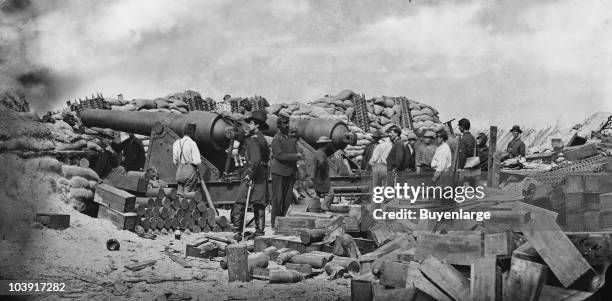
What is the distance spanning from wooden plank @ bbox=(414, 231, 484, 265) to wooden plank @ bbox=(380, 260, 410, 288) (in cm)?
19

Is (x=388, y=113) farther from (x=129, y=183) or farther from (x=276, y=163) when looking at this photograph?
(x=129, y=183)

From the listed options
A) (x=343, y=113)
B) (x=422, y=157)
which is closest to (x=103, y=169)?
(x=422, y=157)

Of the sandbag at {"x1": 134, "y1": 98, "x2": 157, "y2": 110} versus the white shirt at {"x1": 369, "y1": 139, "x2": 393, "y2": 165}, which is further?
the sandbag at {"x1": 134, "y1": 98, "x2": 157, "y2": 110}

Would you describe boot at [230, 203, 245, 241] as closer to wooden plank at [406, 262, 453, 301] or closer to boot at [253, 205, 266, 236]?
boot at [253, 205, 266, 236]

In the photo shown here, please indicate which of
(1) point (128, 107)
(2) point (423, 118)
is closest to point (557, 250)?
(1) point (128, 107)

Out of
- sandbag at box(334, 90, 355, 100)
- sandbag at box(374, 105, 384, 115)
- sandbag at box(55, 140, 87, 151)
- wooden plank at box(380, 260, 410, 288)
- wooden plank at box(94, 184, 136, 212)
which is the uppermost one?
sandbag at box(334, 90, 355, 100)

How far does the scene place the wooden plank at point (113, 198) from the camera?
7.93 m

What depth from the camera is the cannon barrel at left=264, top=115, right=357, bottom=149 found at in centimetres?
1469

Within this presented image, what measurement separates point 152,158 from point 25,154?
4.73m

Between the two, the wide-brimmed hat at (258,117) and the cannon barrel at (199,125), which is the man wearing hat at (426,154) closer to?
the wide-brimmed hat at (258,117)

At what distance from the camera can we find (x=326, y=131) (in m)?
14.8

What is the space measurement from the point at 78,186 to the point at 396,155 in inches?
225

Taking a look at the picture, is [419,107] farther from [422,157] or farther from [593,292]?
[593,292]

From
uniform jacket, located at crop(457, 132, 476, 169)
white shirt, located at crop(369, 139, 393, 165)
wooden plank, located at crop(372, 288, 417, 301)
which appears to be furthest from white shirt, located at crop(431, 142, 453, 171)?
wooden plank, located at crop(372, 288, 417, 301)
